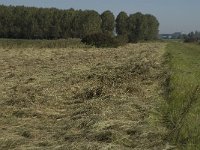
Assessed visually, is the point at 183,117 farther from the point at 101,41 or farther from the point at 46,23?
the point at 46,23

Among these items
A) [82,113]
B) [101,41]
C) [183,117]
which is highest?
[183,117]

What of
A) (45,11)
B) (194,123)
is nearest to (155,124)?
(194,123)

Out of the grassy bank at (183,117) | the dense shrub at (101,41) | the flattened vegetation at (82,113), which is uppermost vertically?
the grassy bank at (183,117)

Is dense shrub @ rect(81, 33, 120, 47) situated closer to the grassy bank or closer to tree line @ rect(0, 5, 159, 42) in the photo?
tree line @ rect(0, 5, 159, 42)

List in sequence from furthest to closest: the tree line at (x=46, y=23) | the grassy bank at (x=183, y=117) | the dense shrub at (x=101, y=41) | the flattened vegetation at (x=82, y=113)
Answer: the tree line at (x=46, y=23) → the dense shrub at (x=101, y=41) → the flattened vegetation at (x=82, y=113) → the grassy bank at (x=183, y=117)

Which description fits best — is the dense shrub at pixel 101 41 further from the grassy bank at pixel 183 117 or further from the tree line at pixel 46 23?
the grassy bank at pixel 183 117

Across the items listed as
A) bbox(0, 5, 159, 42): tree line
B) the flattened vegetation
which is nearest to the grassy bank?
the flattened vegetation

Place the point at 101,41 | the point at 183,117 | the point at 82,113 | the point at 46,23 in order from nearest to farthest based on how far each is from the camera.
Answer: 1. the point at 183,117
2. the point at 82,113
3. the point at 101,41
4. the point at 46,23

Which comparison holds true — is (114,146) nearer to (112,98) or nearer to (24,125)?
(24,125)

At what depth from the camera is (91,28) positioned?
9362cm

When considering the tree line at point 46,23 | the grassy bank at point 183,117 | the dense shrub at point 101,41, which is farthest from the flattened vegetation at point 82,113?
the tree line at point 46,23

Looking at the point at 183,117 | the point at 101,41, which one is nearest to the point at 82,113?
the point at 183,117

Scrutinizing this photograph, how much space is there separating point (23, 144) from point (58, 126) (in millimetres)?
1472

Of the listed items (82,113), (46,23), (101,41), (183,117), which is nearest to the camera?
(183,117)
